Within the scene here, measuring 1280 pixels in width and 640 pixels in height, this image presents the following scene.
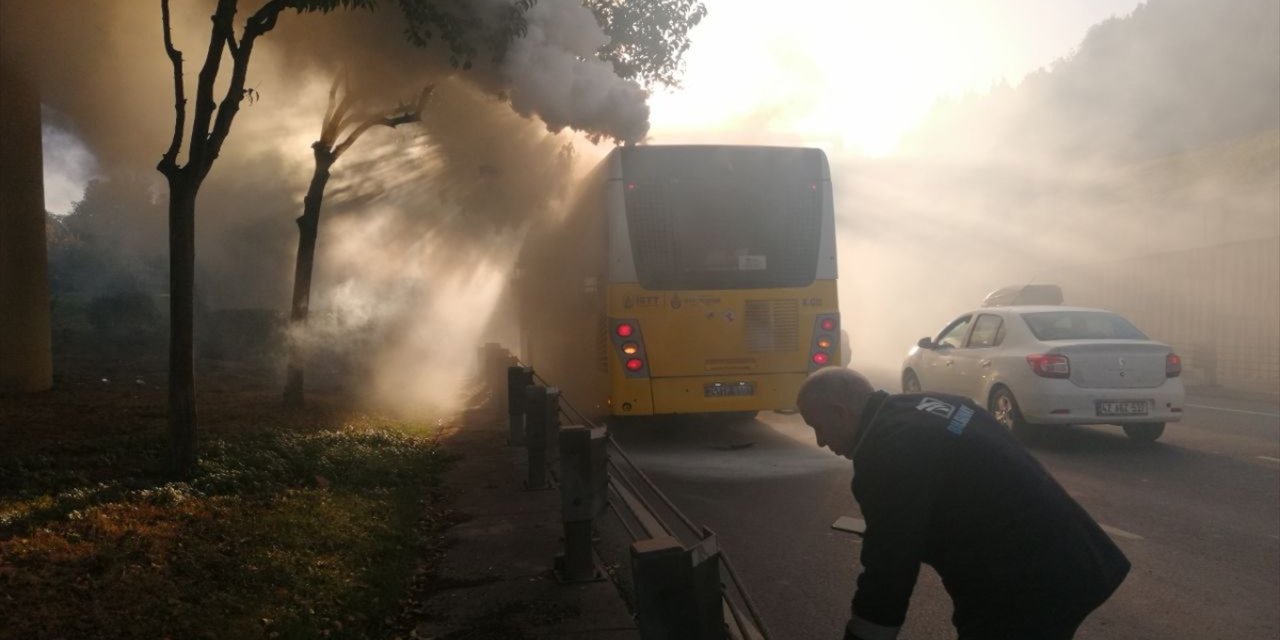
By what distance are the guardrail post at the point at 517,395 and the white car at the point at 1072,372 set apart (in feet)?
12.6

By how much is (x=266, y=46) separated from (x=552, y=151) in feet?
14.2

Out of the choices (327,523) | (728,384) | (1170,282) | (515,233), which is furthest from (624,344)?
(1170,282)

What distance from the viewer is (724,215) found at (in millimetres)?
9898

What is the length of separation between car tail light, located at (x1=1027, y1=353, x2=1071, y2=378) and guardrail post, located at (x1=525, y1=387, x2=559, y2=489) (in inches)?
200

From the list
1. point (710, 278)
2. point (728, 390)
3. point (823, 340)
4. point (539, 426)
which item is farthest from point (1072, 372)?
point (539, 426)

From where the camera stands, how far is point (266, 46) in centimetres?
1095

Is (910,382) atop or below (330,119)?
below

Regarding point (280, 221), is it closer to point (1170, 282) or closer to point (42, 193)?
point (42, 193)

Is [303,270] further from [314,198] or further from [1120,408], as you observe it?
[1120,408]

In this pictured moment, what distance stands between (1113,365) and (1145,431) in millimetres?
1251

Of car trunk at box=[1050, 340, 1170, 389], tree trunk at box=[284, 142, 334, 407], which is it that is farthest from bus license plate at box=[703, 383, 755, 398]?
tree trunk at box=[284, 142, 334, 407]

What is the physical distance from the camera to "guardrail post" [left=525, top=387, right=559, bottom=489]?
7.43 meters

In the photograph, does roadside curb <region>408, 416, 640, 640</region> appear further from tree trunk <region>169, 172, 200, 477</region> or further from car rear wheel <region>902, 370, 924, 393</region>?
car rear wheel <region>902, 370, 924, 393</region>

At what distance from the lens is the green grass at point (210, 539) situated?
4.43 m
